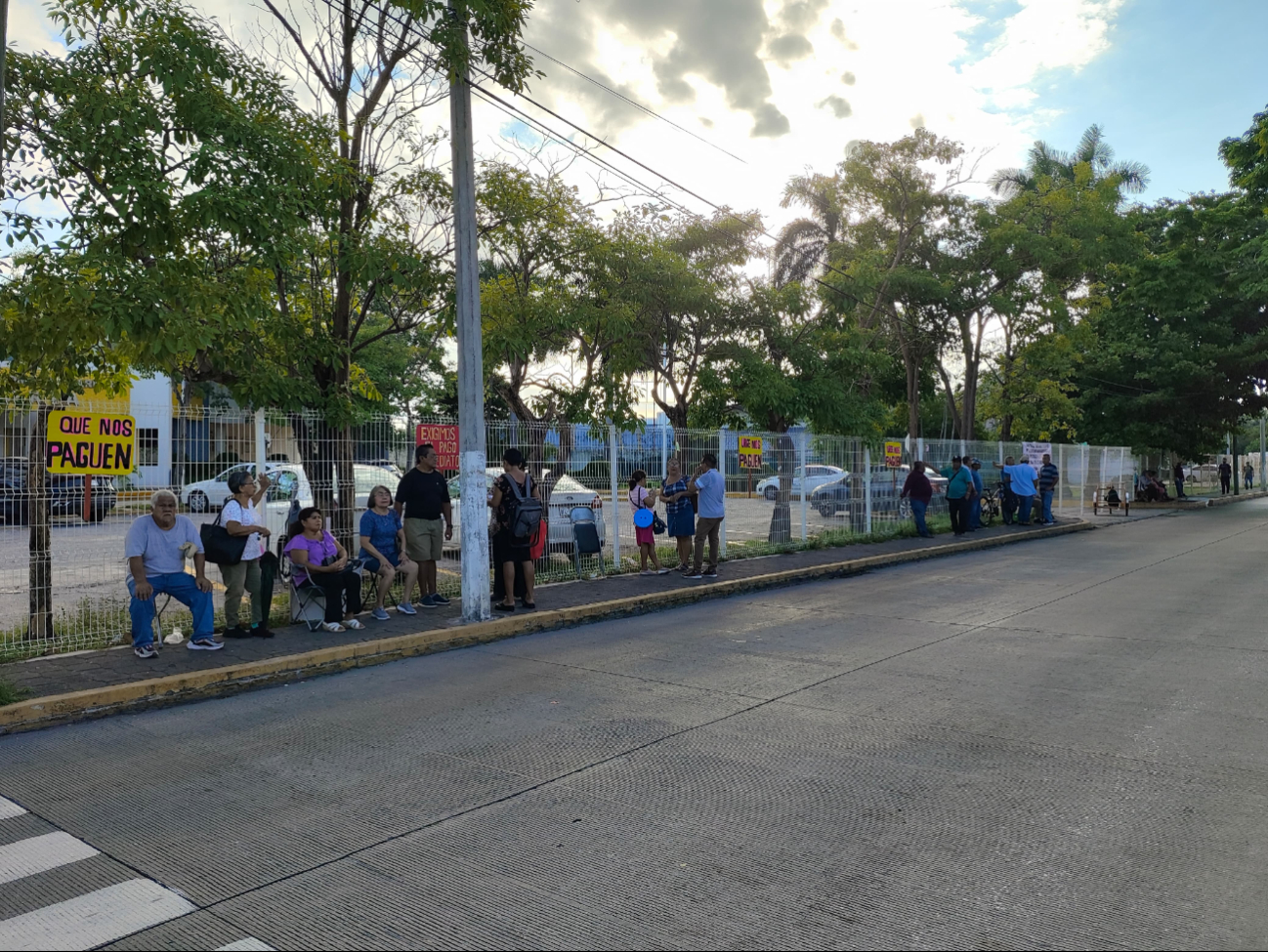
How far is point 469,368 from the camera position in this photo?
9.72 m

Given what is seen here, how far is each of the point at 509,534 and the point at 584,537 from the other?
116 inches

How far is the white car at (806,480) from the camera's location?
17156 mm

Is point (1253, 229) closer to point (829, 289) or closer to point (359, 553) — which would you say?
point (829, 289)

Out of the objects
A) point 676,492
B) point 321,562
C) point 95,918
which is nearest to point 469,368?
point 321,562

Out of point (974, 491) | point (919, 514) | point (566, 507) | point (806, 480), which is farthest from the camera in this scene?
point (974, 491)

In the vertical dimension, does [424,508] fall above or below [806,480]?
below

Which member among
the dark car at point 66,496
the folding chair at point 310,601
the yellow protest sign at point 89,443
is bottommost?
the folding chair at point 310,601

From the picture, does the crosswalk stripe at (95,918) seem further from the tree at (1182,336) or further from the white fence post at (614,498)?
the tree at (1182,336)

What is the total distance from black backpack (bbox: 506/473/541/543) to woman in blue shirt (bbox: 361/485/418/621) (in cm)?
119

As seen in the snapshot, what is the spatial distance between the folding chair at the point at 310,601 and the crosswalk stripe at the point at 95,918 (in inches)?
217

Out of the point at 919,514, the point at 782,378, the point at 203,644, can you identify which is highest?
the point at 782,378

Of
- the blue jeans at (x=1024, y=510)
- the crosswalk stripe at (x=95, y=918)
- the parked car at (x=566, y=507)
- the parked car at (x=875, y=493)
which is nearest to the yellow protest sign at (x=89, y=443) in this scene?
the crosswalk stripe at (x=95, y=918)

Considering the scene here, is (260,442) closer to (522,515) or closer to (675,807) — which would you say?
(522,515)

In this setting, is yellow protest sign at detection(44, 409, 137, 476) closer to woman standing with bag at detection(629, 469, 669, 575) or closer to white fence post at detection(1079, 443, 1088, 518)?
woman standing with bag at detection(629, 469, 669, 575)
